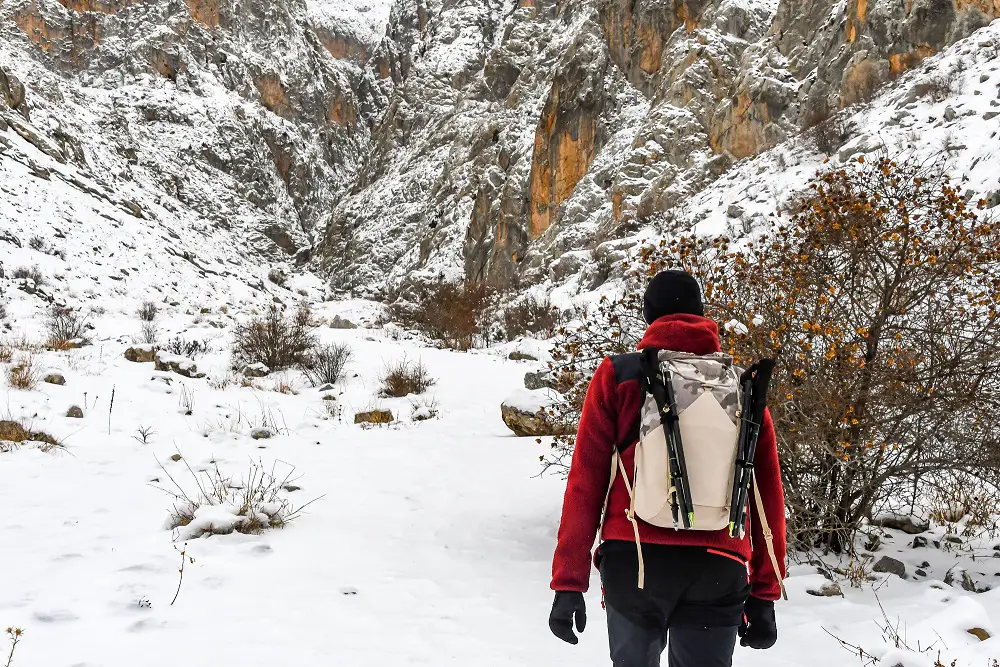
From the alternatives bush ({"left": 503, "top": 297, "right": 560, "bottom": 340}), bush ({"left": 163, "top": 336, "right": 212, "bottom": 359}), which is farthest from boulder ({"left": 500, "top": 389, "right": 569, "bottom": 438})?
bush ({"left": 503, "top": 297, "right": 560, "bottom": 340})

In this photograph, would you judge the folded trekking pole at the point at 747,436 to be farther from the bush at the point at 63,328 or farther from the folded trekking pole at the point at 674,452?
the bush at the point at 63,328

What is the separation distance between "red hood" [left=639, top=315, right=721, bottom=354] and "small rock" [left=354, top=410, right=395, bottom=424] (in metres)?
6.56

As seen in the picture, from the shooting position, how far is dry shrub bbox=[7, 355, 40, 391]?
6.93 meters

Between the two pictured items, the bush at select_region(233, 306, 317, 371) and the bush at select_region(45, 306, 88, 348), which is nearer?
the bush at select_region(45, 306, 88, 348)

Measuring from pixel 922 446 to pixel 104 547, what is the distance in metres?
5.11

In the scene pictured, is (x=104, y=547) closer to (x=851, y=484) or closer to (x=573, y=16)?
(x=851, y=484)

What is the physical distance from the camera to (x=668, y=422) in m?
1.68

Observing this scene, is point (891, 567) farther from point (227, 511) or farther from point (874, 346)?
point (227, 511)

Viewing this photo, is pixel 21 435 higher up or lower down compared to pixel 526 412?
lower down

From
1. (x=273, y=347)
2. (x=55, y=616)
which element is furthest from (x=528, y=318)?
(x=55, y=616)

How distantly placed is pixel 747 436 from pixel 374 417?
683cm

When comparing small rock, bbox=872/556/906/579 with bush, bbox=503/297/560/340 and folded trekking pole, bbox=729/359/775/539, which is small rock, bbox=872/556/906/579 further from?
bush, bbox=503/297/560/340

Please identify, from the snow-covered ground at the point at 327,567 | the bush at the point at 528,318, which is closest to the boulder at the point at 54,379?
the snow-covered ground at the point at 327,567

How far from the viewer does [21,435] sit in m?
5.60
